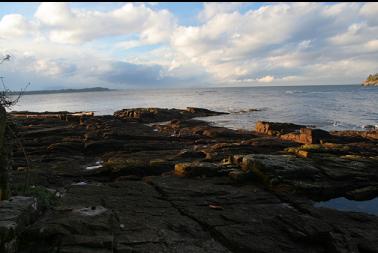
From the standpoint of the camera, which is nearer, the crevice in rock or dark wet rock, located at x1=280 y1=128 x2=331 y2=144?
the crevice in rock

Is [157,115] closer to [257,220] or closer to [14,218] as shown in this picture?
[257,220]

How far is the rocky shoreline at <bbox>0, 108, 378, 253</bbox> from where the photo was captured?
30.3 feet

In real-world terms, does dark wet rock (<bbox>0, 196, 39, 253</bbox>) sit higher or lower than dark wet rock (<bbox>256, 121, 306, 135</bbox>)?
higher

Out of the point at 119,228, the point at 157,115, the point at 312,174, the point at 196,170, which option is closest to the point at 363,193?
the point at 312,174

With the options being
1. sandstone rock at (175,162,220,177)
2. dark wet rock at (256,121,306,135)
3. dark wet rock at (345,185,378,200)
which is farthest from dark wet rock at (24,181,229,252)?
dark wet rock at (256,121,306,135)

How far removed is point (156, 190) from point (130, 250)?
625 centimetres

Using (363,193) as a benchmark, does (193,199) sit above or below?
above

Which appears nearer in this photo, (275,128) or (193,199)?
(193,199)

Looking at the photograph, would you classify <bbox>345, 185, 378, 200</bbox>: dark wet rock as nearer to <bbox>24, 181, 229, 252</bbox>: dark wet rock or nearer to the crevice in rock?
the crevice in rock

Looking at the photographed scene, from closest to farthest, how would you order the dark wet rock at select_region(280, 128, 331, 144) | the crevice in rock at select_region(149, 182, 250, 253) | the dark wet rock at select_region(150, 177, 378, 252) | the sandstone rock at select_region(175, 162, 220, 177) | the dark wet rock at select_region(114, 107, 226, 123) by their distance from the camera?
the crevice in rock at select_region(149, 182, 250, 253)
the dark wet rock at select_region(150, 177, 378, 252)
the sandstone rock at select_region(175, 162, 220, 177)
the dark wet rock at select_region(280, 128, 331, 144)
the dark wet rock at select_region(114, 107, 226, 123)

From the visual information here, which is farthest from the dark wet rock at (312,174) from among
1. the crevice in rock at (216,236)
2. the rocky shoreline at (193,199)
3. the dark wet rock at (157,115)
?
the dark wet rock at (157,115)

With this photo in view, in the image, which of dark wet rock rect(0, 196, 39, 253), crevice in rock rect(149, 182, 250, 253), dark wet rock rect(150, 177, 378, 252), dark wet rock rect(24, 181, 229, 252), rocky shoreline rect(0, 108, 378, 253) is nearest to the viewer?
dark wet rock rect(0, 196, 39, 253)

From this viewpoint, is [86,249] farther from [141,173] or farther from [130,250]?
[141,173]

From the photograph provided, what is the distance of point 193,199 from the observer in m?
14.1
